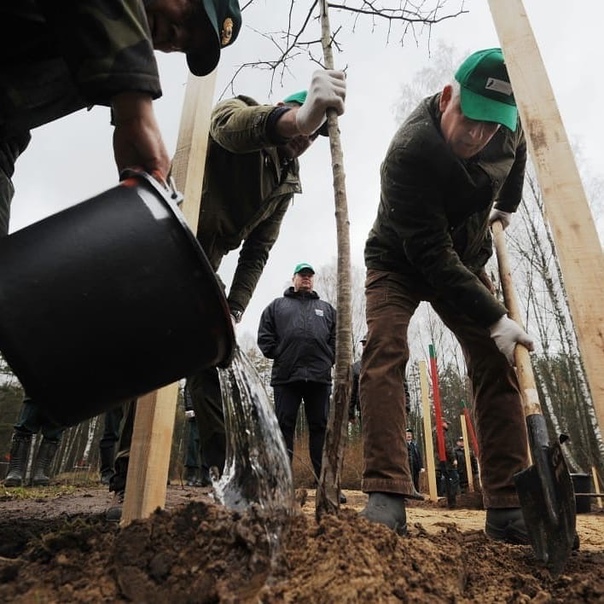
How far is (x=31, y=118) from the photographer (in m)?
1.27

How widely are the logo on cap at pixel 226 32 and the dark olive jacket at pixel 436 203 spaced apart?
0.87 meters

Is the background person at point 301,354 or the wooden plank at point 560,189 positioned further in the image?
the background person at point 301,354

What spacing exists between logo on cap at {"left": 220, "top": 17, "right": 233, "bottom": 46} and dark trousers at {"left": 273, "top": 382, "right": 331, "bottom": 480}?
3.21m

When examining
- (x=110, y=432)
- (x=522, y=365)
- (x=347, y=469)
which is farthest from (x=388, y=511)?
(x=347, y=469)

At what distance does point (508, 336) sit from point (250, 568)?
1353 mm

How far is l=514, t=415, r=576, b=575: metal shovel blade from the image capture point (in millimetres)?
1399

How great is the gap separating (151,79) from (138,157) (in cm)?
17

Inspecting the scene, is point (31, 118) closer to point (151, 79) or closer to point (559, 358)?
point (151, 79)

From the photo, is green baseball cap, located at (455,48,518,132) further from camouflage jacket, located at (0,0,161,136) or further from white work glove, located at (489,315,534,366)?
camouflage jacket, located at (0,0,161,136)

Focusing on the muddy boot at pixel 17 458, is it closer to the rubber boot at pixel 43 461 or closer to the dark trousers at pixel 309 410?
the rubber boot at pixel 43 461

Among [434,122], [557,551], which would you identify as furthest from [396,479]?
[434,122]

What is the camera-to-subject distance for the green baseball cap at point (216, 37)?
132cm

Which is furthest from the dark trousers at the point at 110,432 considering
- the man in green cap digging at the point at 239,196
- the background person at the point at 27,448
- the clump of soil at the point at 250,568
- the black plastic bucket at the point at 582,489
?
the black plastic bucket at the point at 582,489

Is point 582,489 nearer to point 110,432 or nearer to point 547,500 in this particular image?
point 547,500
